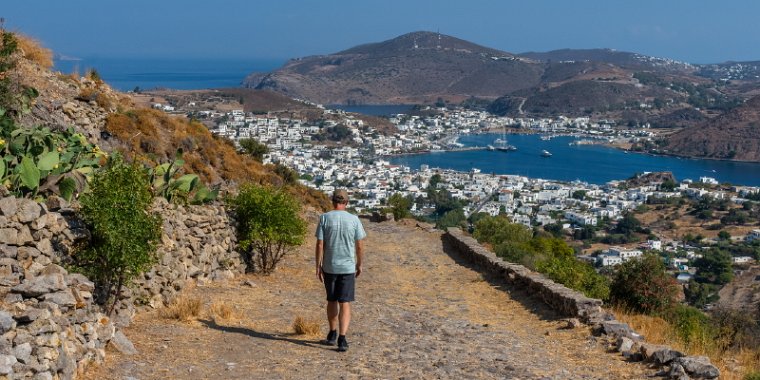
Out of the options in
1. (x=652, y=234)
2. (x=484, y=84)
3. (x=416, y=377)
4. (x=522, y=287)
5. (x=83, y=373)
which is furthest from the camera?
(x=484, y=84)

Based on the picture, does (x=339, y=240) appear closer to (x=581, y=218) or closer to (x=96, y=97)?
(x=96, y=97)

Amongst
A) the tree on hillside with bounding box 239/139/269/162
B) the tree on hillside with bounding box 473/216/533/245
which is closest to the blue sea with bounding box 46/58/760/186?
the tree on hillside with bounding box 239/139/269/162

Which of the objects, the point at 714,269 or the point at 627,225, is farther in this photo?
the point at 627,225

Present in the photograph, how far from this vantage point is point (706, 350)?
8.38m

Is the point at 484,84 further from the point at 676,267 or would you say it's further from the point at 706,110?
the point at 676,267

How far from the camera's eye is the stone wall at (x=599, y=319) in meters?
6.63

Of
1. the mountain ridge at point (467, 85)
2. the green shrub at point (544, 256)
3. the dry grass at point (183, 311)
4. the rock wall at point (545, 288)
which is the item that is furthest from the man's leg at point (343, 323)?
the mountain ridge at point (467, 85)

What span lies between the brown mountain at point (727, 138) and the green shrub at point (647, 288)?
9597 centimetres

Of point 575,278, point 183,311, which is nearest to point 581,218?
point 575,278

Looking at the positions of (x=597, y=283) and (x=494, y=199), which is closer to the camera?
(x=597, y=283)

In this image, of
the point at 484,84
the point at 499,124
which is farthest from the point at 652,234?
the point at 484,84

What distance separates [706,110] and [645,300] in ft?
468

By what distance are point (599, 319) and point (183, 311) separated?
4621 mm

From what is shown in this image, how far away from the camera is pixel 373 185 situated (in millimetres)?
58531
